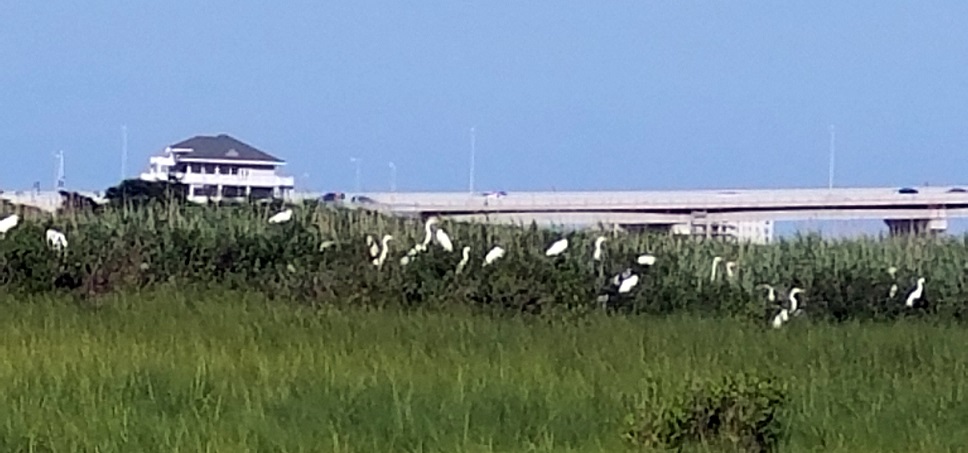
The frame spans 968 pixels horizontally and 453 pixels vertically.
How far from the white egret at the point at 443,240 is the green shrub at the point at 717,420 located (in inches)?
298

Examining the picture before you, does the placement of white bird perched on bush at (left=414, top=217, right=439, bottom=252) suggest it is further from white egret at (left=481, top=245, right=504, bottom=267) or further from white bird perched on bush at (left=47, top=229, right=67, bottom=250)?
white bird perched on bush at (left=47, top=229, right=67, bottom=250)

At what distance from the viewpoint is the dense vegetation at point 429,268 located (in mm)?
13445

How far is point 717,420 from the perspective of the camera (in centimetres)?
661

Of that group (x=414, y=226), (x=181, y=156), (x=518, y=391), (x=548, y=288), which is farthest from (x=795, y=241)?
(x=181, y=156)

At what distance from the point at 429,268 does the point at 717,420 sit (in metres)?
7.31

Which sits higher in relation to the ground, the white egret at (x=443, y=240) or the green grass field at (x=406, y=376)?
the white egret at (x=443, y=240)

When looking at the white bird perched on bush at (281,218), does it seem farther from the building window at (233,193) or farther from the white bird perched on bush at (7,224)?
the building window at (233,193)

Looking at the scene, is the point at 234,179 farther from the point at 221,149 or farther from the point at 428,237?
the point at 428,237

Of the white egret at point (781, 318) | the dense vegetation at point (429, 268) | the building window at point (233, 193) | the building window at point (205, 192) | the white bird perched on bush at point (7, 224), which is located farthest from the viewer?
the building window at point (205, 192)

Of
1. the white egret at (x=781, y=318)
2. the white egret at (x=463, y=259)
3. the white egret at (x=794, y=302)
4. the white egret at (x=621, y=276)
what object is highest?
the white egret at (x=463, y=259)

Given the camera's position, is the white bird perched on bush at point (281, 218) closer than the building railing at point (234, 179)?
Yes

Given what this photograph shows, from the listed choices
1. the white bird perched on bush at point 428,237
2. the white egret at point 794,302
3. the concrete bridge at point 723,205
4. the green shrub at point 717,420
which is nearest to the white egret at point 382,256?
the white bird perched on bush at point 428,237

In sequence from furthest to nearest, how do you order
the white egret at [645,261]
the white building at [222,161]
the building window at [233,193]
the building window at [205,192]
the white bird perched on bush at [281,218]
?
the white building at [222,161] → the building window at [205,192] → the building window at [233,193] → the white bird perched on bush at [281,218] → the white egret at [645,261]

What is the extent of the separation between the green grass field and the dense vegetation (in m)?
0.88
